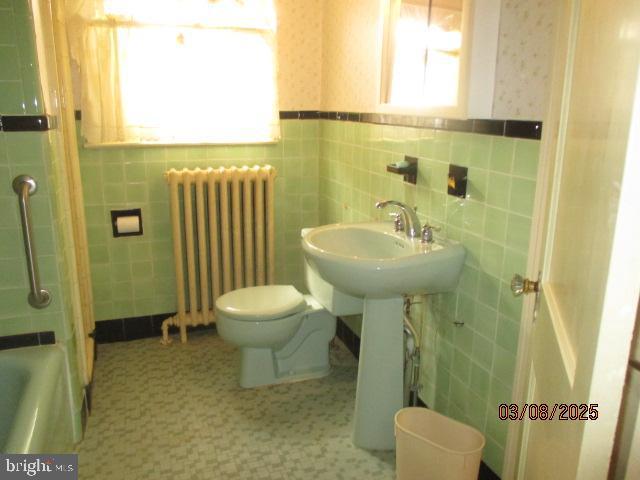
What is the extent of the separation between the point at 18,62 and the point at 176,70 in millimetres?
976

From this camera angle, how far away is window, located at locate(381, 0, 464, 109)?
1.78 metres

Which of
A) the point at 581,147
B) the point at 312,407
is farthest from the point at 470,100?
the point at 312,407

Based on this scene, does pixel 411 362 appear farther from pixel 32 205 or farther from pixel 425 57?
pixel 32 205

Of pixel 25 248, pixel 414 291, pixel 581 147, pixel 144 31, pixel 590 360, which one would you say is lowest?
pixel 414 291

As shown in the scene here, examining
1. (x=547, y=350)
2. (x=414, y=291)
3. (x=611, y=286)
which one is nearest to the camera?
(x=611, y=286)

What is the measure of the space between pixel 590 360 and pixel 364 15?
6.68 ft

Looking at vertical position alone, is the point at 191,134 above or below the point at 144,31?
below

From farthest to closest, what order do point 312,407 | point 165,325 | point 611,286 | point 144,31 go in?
point 165,325 < point 144,31 < point 312,407 < point 611,286

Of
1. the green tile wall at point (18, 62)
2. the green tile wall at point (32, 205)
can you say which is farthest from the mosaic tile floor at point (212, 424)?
the green tile wall at point (18, 62)

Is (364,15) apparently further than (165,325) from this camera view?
No

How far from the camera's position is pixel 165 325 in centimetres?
284

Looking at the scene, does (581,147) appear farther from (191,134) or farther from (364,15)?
(191,134)

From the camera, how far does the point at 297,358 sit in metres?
2.49
